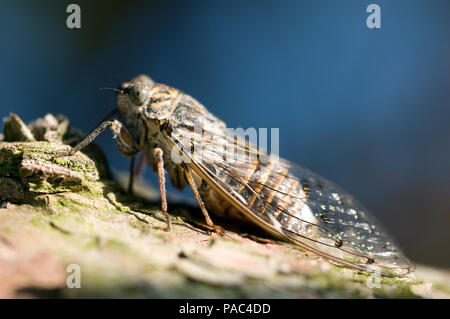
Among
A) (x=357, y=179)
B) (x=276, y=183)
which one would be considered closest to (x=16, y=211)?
(x=276, y=183)

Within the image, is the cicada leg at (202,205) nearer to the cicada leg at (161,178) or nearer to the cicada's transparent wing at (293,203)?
the cicada's transparent wing at (293,203)

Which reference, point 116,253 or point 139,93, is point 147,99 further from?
point 116,253

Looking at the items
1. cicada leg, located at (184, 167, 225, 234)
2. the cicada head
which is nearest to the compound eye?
the cicada head

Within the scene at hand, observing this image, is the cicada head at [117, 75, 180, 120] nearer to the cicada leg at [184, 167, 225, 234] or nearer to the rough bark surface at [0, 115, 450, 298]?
the cicada leg at [184, 167, 225, 234]

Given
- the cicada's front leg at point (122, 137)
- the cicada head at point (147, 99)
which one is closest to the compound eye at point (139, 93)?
the cicada head at point (147, 99)

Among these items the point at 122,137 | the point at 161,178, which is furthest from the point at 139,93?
the point at 161,178

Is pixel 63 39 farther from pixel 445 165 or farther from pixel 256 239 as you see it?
pixel 445 165

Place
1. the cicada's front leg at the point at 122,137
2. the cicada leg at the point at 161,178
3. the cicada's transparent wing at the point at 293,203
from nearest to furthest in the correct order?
the cicada's transparent wing at the point at 293,203
the cicada leg at the point at 161,178
the cicada's front leg at the point at 122,137
